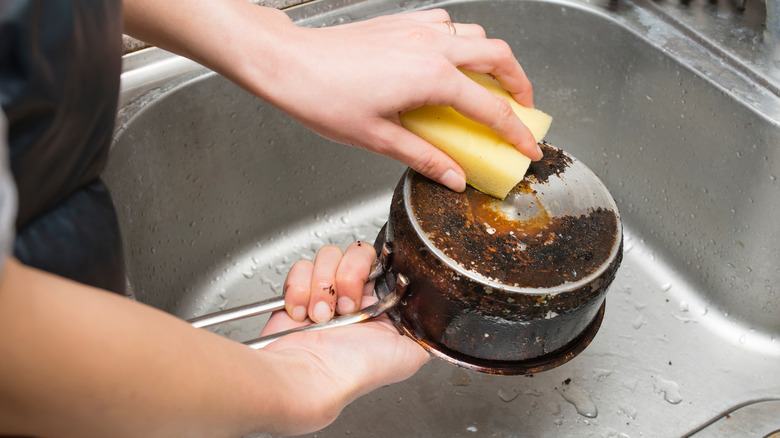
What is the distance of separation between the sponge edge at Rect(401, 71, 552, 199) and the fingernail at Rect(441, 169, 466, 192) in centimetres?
1

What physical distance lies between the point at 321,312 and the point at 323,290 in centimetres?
3

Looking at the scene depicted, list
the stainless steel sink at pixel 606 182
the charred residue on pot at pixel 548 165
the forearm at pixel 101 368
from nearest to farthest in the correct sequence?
1. the forearm at pixel 101 368
2. the charred residue on pot at pixel 548 165
3. the stainless steel sink at pixel 606 182

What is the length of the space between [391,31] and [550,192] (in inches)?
11.2

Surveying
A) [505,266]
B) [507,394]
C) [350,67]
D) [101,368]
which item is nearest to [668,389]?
[507,394]

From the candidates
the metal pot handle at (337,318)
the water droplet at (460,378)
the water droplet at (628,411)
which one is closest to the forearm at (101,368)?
the metal pot handle at (337,318)

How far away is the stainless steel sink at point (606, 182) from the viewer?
1.03 meters

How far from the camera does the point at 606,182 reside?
4.31 feet

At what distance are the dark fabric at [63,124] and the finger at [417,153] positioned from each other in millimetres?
317

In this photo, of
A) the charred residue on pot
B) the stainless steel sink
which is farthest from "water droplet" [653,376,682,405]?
the charred residue on pot

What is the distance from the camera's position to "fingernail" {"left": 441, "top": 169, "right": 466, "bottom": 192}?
758 mm

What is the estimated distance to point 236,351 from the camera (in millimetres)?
530

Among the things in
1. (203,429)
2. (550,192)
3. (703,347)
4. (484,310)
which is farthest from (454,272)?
(703,347)

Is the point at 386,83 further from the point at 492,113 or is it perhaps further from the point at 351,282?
the point at 351,282

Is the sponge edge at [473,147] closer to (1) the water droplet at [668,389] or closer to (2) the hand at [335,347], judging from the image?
(2) the hand at [335,347]
